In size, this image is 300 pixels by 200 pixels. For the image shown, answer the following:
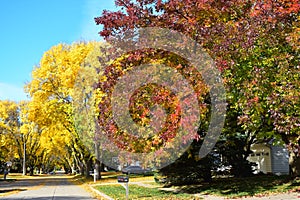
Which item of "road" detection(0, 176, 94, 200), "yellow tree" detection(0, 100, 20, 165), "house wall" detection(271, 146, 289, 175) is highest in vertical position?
"yellow tree" detection(0, 100, 20, 165)

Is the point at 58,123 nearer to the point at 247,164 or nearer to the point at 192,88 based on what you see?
Answer: the point at 247,164

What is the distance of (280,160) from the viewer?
25.7 m

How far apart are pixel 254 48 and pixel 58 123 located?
972 inches

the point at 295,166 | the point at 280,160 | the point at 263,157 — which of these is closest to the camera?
the point at 295,166

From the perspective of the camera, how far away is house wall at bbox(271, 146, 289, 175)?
2545cm

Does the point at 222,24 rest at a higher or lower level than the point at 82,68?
lower

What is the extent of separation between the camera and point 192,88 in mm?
11672

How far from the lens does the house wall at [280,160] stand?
2545 centimetres

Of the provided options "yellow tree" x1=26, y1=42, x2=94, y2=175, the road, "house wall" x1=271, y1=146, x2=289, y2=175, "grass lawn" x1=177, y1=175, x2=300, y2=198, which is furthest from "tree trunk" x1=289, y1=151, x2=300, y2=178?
"yellow tree" x1=26, y1=42, x2=94, y2=175

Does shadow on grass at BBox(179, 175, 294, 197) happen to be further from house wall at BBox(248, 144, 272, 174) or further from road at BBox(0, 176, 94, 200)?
house wall at BBox(248, 144, 272, 174)

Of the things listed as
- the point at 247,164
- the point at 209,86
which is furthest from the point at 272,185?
the point at 209,86

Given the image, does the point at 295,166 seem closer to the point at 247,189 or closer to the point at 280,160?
the point at 247,189

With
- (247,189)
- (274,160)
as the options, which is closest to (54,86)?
(274,160)

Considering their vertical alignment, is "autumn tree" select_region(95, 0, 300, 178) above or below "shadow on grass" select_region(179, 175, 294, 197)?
above
